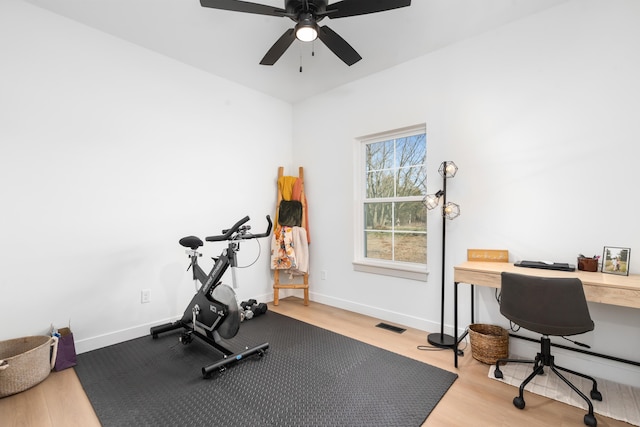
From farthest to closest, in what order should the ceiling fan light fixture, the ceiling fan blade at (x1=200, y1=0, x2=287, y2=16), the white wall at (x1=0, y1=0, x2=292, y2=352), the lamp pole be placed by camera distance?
the lamp pole → the white wall at (x1=0, y1=0, x2=292, y2=352) → the ceiling fan light fixture → the ceiling fan blade at (x1=200, y1=0, x2=287, y2=16)

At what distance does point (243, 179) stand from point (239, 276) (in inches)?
48.9

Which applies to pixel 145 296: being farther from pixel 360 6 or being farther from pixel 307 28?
pixel 360 6

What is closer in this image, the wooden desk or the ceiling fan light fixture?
the wooden desk

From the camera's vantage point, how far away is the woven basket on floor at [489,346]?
2261 millimetres

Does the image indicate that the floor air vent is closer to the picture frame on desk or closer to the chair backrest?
the chair backrest

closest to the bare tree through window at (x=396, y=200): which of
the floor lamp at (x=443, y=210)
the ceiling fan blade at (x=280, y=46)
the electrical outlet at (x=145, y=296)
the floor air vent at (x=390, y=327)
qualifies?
the floor lamp at (x=443, y=210)

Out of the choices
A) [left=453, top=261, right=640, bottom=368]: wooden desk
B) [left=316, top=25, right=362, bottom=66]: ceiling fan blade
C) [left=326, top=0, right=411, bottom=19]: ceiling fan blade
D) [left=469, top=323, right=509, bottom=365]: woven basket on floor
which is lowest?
[left=469, top=323, right=509, bottom=365]: woven basket on floor

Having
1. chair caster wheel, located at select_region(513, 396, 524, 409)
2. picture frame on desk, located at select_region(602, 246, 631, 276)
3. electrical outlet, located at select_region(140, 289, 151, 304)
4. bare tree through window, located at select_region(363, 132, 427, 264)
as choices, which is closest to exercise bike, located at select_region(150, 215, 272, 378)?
electrical outlet, located at select_region(140, 289, 151, 304)

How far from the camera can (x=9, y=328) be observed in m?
2.18

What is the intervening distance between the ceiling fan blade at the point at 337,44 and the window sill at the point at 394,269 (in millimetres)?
2098

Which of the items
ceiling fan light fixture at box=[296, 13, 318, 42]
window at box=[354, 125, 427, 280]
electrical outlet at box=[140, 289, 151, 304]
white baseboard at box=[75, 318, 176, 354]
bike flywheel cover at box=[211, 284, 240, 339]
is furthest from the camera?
window at box=[354, 125, 427, 280]

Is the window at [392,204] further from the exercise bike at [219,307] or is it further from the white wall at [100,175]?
the white wall at [100,175]

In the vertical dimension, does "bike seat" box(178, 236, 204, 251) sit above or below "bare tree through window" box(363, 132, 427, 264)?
below

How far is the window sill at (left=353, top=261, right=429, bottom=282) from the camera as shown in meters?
3.00
